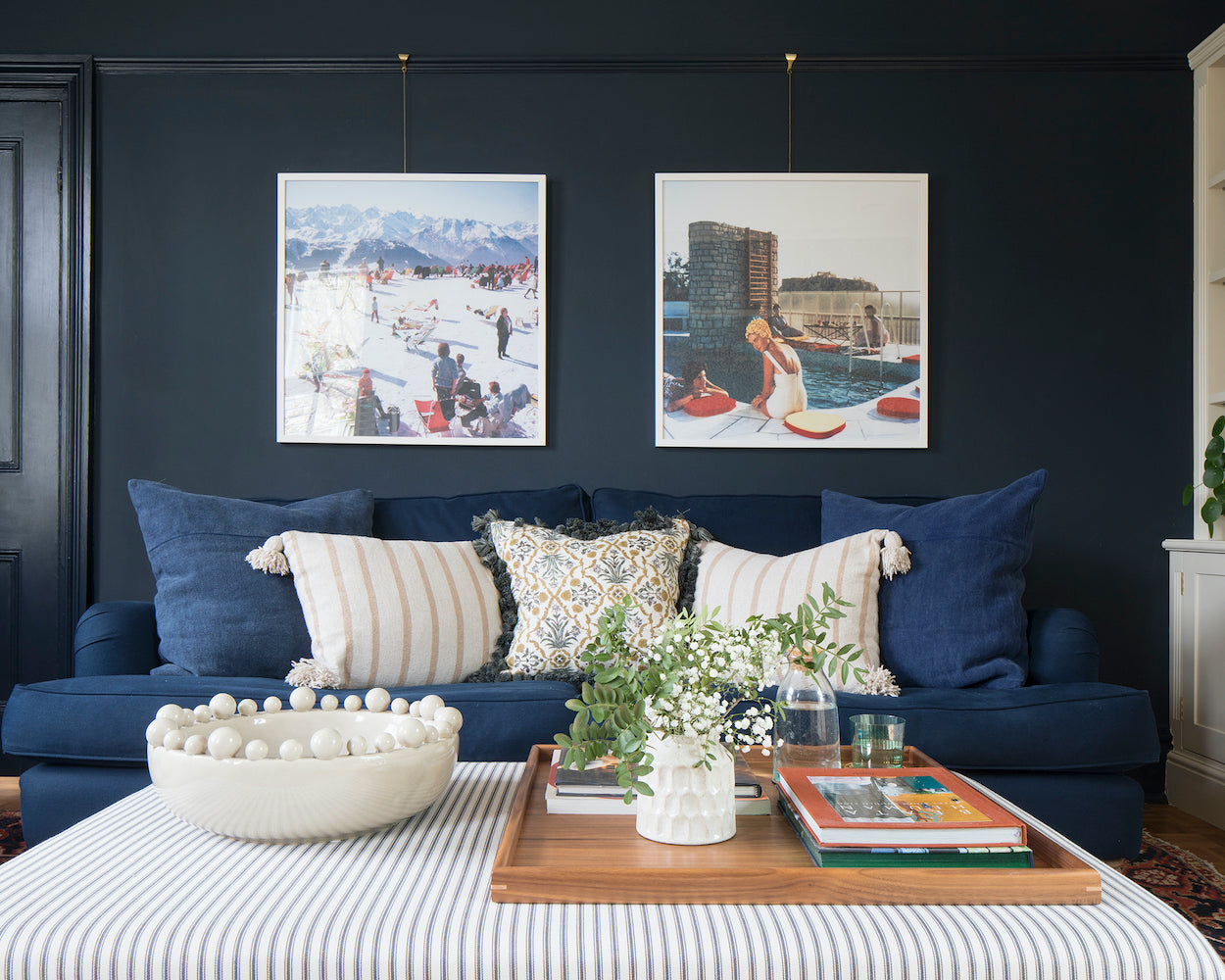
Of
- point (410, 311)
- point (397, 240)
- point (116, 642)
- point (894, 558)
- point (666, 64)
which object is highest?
point (666, 64)

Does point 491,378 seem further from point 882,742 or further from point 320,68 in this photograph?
point 882,742

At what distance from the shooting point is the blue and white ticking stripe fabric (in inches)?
33.0

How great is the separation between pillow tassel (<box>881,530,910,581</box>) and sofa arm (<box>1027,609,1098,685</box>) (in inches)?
15.6

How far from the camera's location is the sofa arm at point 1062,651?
2.23 m

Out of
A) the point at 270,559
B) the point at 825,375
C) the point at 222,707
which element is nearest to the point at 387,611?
the point at 270,559

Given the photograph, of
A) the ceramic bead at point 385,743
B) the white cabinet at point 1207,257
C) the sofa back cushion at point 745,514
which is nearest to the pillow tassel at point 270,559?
the sofa back cushion at point 745,514

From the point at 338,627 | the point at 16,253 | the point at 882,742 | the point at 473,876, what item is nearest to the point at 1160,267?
the point at 882,742

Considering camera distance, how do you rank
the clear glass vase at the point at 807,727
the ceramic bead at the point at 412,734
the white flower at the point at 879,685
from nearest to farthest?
the ceramic bead at the point at 412,734 → the clear glass vase at the point at 807,727 → the white flower at the point at 879,685

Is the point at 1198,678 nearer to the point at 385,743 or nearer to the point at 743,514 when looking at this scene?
the point at 743,514

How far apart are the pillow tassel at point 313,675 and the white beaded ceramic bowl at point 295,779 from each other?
1006 mm

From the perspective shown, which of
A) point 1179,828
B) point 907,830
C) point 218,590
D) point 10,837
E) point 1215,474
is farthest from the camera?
point 1215,474

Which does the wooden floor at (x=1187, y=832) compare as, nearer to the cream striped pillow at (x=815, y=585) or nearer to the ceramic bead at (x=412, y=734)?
the cream striped pillow at (x=815, y=585)

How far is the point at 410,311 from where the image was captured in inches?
120

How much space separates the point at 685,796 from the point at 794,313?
2267 mm
